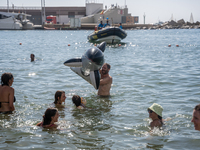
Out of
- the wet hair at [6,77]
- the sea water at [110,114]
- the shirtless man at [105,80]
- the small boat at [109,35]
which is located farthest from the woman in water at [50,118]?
the small boat at [109,35]

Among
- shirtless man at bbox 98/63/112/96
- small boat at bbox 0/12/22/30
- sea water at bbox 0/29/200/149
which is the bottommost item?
sea water at bbox 0/29/200/149

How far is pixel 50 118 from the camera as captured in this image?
607cm

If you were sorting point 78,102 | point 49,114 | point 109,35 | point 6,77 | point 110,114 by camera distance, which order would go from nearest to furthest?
1. point 49,114
2. point 6,77
3. point 110,114
4. point 78,102
5. point 109,35

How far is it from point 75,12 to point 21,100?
90510mm

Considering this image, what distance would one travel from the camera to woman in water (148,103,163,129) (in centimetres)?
600

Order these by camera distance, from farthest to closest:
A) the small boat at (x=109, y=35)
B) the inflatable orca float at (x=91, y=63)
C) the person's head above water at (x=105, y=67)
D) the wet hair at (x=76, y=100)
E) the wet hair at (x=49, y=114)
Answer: the small boat at (x=109, y=35) → the person's head above water at (x=105, y=67) → the wet hair at (x=76, y=100) → the inflatable orca float at (x=91, y=63) → the wet hair at (x=49, y=114)

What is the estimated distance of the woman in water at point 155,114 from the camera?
19.7 ft

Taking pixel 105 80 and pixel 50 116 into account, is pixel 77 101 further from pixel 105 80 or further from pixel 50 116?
pixel 50 116

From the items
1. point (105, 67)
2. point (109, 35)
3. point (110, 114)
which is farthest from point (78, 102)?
point (109, 35)

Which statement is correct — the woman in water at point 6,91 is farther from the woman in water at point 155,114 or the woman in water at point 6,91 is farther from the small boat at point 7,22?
the small boat at point 7,22

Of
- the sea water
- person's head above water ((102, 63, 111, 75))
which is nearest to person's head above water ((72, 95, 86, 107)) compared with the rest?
the sea water

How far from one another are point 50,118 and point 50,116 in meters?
0.07

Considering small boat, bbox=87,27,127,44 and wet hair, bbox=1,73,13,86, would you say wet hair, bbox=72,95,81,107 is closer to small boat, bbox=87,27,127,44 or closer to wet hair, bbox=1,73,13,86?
wet hair, bbox=1,73,13,86

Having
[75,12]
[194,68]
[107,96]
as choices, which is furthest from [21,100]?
[75,12]
